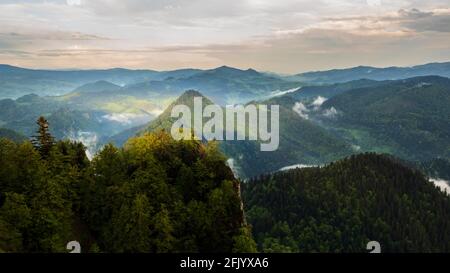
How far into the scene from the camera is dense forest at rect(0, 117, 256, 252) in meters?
70.9

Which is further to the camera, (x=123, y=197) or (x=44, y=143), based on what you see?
(x=44, y=143)

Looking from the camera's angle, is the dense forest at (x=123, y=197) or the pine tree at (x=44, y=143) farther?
the pine tree at (x=44, y=143)

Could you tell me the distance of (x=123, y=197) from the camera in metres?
81.2

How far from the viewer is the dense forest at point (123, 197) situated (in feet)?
233

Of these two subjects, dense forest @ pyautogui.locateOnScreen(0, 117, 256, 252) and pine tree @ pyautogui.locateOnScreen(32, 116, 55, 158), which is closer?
dense forest @ pyautogui.locateOnScreen(0, 117, 256, 252)

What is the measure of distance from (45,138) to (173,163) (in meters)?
24.0

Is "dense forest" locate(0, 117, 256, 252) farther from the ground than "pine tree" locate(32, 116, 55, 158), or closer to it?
closer to it

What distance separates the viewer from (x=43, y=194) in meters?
72.4

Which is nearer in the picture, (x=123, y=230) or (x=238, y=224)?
(x=123, y=230)
